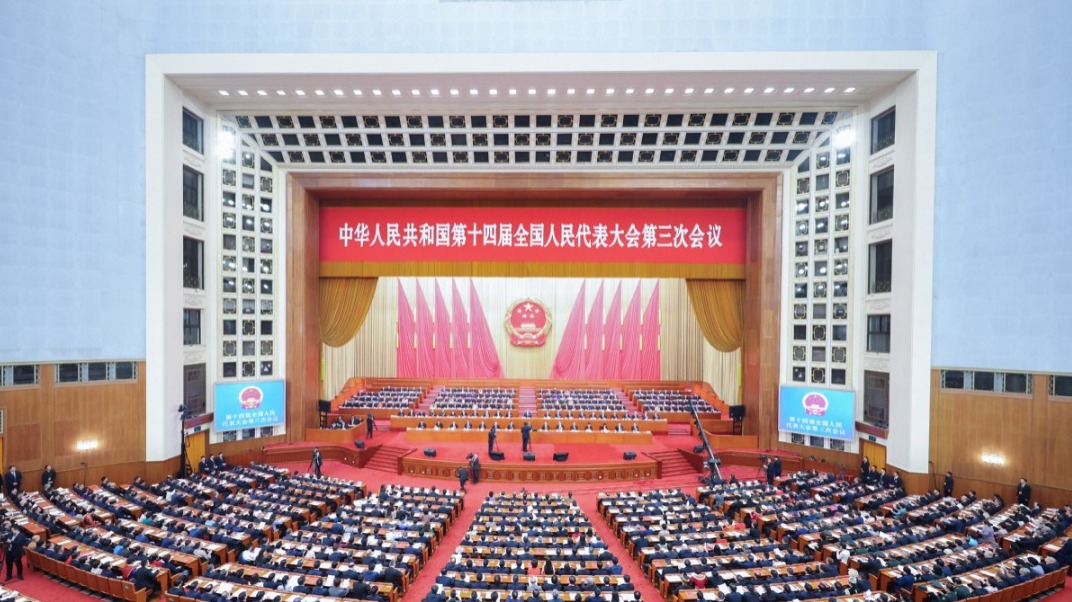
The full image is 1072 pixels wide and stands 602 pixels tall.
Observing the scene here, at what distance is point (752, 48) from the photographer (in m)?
14.9

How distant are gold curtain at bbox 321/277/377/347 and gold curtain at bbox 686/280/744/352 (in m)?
13.1

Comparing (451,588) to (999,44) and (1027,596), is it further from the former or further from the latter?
(999,44)

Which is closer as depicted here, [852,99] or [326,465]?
[852,99]

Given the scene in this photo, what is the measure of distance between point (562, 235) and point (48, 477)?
1644 cm

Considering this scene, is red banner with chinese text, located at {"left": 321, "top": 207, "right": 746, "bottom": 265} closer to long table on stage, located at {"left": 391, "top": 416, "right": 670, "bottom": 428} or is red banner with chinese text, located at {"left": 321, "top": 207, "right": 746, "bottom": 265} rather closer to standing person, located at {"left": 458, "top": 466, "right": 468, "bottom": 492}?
long table on stage, located at {"left": 391, "top": 416, "right": 670, "bottom": 428}

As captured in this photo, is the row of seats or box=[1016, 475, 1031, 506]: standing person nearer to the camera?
the row of seats

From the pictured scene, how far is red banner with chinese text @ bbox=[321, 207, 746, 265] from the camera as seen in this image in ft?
65.7

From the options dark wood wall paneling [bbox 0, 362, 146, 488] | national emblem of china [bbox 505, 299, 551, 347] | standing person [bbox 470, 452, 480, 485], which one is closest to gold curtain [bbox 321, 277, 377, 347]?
dark wood wall paneling [bbox 0, 362, 146, 488]

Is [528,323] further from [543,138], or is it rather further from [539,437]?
[543,138]

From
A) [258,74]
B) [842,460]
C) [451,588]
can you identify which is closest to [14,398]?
[258,74]

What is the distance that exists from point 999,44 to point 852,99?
3.52m

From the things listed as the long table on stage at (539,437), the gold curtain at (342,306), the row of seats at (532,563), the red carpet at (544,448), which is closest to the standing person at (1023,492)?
the red carpet at (544,448)

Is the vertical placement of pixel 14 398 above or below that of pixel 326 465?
above

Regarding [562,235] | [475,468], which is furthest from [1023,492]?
[562,235]
